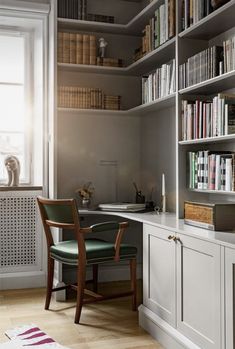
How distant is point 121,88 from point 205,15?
5.24ft

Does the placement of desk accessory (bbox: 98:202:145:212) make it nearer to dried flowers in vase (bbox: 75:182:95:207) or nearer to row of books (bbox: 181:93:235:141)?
dried flowers in vase (bbox: 75:182:95:207)

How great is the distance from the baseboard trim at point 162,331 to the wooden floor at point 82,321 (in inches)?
1.7

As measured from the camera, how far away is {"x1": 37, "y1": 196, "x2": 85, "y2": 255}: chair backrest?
308 centimetres

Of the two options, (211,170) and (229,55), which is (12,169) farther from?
(229,55)

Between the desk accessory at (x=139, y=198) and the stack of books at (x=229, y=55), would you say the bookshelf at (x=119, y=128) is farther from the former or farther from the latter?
the stack of books at (x=229, y=55)

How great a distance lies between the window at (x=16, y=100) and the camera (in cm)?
427

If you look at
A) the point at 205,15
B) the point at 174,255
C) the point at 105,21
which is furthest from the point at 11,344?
the point at 105,21

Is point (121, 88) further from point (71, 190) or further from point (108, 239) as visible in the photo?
point (108, 239)

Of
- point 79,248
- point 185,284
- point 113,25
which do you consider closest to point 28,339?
point 79,248

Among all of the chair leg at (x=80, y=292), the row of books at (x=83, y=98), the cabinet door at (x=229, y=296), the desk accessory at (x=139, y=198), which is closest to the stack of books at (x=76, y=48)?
the row of books at (x=83, y=98)

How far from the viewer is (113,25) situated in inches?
157

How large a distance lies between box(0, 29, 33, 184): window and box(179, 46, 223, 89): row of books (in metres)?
1.84

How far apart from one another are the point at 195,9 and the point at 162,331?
6.64 ft

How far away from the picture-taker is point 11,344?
272 cm
